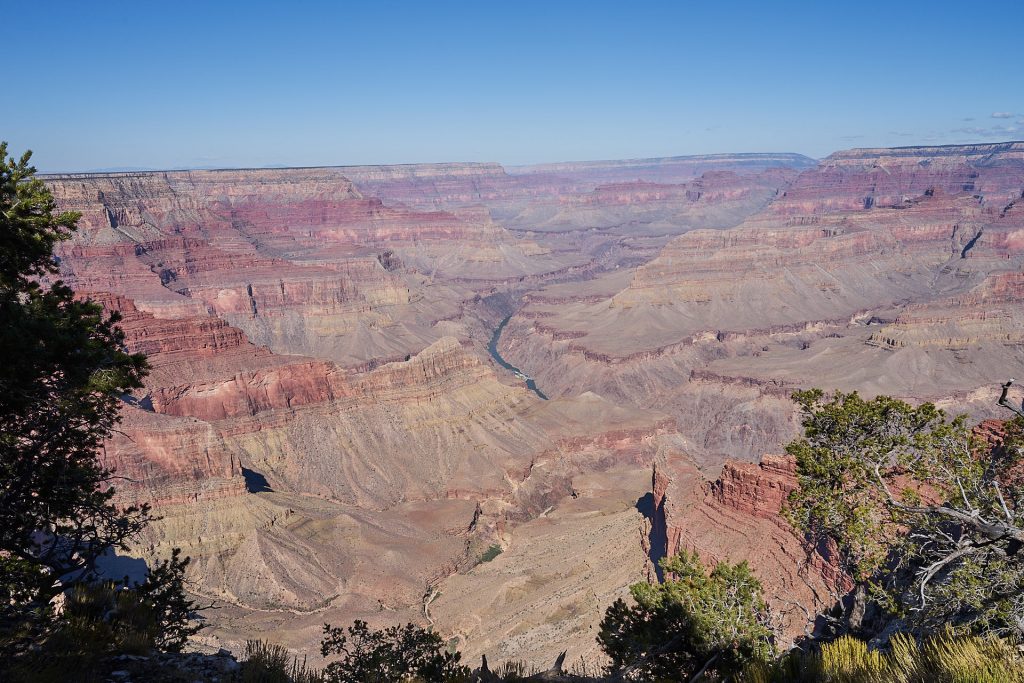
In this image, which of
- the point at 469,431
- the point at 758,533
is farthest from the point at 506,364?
the point at 758,533

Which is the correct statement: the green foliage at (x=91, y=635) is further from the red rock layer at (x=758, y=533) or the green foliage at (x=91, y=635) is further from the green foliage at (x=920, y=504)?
the red rock layer at (x=758, y=533)

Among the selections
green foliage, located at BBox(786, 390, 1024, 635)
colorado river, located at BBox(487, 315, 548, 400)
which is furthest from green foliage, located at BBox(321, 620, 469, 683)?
colorado river, located at BBox(487, 315, 548, 400)

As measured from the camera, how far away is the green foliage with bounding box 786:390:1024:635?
14.5m

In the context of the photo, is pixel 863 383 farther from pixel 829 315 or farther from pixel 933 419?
pixel 933 419

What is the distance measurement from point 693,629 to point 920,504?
23.4 ft

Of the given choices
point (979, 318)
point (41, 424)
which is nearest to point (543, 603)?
point (41, 424)

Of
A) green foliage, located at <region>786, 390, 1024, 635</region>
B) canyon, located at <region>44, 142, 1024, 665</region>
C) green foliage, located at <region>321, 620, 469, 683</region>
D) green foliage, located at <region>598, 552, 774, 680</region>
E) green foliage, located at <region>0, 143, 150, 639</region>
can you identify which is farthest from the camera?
canyon, located at <region>44, 142, 1024, 665</region>

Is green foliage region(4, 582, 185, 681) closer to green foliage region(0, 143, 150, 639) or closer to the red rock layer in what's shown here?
green foliage region(0, 143, 150, 639)

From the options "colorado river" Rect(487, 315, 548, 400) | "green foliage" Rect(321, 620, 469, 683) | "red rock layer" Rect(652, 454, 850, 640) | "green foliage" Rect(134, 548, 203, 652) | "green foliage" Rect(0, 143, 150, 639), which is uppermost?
"green foliage" Rect(0, 143, 150, 639)

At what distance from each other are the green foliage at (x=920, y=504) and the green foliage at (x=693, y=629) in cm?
319

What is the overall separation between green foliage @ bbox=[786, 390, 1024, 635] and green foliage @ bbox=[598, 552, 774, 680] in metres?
3.19

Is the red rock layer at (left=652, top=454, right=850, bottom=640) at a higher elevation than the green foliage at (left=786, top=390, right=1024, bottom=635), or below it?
below

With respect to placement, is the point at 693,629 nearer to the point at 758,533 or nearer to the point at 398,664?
the point at 398,664

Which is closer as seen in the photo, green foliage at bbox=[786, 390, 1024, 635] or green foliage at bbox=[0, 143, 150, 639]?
green foliage at bbox=[786, 390, 1024, 635]
